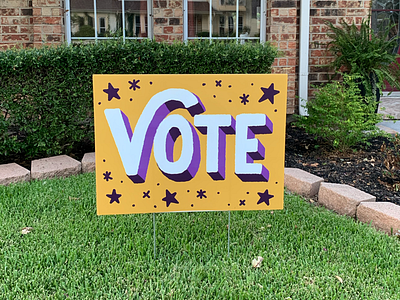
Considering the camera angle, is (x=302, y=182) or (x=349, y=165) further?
(x=349, y=165)

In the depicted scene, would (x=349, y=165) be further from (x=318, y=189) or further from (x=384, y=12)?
(x=384, y=12)

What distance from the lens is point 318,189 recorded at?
3.25 meters

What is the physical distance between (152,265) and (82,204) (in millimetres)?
1024

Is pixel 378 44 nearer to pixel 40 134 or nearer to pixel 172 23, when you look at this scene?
pixel 172 23

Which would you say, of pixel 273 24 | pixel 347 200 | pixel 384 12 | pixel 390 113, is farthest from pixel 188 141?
pixel 384 12

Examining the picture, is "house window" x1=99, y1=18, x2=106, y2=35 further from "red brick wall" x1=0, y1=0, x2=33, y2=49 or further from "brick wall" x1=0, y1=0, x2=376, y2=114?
"red brick wall" x1=0, y1=0, x2=33, y2=49

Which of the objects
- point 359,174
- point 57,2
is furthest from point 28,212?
point 57,2

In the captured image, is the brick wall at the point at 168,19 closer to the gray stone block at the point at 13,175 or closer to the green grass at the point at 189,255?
the gray stone block at the point at 13,175

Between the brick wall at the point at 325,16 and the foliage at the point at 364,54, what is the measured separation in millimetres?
201

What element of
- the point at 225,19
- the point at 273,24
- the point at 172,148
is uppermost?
the point at 225,19

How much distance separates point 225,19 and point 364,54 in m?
1.99

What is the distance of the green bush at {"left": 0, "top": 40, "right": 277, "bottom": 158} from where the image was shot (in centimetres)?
370

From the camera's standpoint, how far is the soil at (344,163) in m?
3.25

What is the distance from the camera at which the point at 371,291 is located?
6.31 feet
